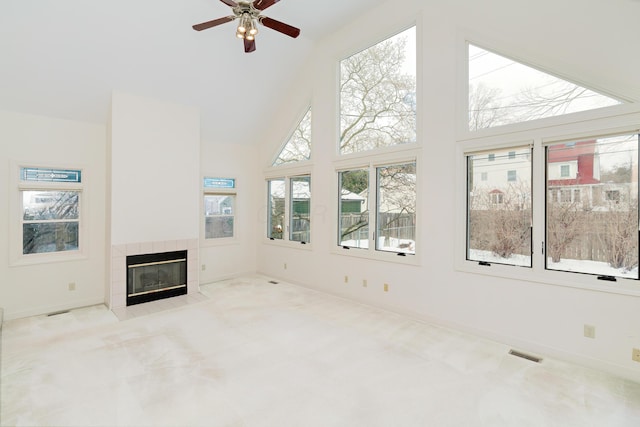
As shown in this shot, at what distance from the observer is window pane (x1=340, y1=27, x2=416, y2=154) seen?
14.3ft

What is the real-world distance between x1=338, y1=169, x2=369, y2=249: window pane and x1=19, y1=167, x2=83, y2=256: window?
4130 millimetres

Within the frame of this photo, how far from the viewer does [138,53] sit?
4203mm

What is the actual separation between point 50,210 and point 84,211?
41cm

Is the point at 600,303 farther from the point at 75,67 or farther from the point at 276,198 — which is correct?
the point at 75,67

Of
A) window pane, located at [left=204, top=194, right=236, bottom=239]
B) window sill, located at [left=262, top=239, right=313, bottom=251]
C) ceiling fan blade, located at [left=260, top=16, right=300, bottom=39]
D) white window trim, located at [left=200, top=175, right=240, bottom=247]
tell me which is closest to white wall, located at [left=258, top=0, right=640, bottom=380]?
window sill, located at [left=262, top=239, right=313, bottom=251]

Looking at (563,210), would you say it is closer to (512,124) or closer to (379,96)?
(512,124)

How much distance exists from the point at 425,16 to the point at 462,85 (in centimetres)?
111

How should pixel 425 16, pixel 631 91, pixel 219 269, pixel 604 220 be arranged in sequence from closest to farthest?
1. pixel 631 91
2. pixel 604 220
3. pixel 425 16
4. pixel 219 269

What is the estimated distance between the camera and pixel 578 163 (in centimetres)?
306

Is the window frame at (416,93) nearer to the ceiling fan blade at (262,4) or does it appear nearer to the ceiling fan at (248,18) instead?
the ceiling fan at (248,18)

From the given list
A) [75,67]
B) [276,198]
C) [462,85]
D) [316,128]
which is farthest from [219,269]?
[462,85]

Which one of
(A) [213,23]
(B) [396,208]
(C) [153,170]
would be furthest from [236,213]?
(A) [213,23]

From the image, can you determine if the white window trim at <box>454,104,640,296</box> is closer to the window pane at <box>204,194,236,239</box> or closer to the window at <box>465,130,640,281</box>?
the window at <box>465,130,640,281</box>

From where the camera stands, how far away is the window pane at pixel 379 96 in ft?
14.3
